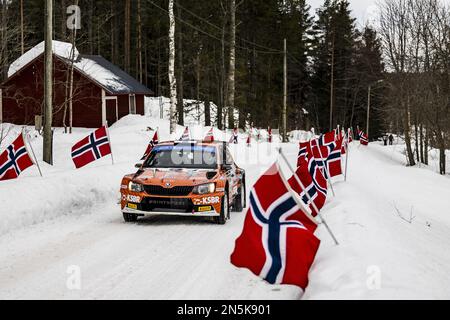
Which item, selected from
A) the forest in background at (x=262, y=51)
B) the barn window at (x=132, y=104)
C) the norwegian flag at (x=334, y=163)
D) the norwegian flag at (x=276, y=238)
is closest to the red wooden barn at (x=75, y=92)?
the barn window at (x=132, y=104)

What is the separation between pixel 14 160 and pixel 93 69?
32708 mm

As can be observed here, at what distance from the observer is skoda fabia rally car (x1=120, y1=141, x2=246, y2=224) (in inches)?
404

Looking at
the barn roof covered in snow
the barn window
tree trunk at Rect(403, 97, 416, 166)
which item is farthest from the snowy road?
the barn window

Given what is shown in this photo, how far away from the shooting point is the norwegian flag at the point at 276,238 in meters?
5.76

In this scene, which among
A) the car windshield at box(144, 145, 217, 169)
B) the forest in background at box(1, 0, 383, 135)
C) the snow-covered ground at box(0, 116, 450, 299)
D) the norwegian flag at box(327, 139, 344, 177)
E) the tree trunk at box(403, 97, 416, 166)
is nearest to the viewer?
the snow-covered ground at box(0, 116, 450, 299)

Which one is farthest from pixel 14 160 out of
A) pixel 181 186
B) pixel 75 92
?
pixel 75 92

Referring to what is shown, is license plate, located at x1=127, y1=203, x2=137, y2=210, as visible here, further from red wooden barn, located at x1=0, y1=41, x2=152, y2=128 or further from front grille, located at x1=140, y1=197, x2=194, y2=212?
red wooden barn, located at x1=0, y1=41, x2=152, y2=128

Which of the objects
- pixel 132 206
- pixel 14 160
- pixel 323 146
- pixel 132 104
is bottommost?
pixel 132 206

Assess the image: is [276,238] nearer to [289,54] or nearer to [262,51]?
[262,51]

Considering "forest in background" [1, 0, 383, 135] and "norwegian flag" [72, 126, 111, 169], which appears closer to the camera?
"norwegian flag" [72, 126, 111, 169]

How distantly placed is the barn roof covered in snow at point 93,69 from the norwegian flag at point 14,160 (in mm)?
27773

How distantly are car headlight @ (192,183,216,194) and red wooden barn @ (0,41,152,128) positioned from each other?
32.6 meters

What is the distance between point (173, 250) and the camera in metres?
8.44
